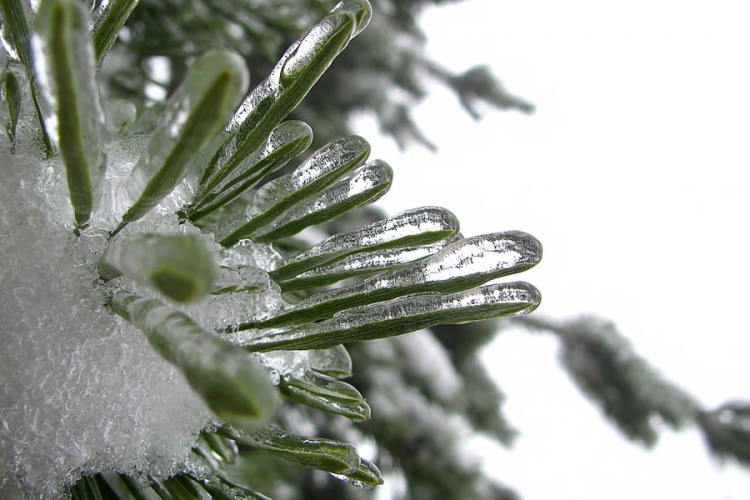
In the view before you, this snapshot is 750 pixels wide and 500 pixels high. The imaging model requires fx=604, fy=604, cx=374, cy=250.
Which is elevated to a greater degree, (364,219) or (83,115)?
(364,219)

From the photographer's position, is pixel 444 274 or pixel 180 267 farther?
pixel 444 274

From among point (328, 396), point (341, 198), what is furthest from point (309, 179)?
point (328, 396)

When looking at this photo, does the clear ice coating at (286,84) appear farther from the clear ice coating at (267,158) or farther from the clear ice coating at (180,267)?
the clear ice coating at (180,267)

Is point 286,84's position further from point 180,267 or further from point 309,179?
point 180,267

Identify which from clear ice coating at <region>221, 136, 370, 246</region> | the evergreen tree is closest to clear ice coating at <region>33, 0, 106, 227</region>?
the evergreen tree

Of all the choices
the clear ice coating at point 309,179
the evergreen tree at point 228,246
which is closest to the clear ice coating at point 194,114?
the evergreen tree at point 228,246

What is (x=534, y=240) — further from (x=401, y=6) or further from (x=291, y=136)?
(x=401, y=6)

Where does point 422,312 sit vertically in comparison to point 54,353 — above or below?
above

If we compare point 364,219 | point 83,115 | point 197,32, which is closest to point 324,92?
point 364,219
